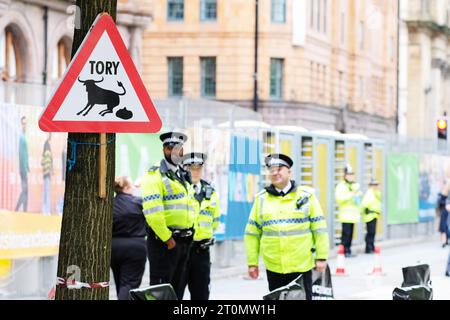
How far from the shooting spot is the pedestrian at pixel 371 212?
102 ft

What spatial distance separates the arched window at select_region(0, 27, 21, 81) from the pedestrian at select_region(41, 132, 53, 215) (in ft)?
61.5

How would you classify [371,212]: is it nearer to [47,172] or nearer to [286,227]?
[47,172]

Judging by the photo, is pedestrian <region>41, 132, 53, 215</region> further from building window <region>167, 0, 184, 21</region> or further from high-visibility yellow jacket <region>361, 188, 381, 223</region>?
building window <region>167, 0, 184, 21</region>

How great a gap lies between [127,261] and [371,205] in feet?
55.2

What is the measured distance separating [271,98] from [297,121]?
2702mm

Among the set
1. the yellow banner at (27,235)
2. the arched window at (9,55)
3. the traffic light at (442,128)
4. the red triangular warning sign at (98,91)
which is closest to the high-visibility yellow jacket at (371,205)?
the traffic light at (442,128)

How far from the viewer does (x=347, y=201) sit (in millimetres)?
29312

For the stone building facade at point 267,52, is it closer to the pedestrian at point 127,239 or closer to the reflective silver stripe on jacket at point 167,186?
the pedestrian at point 127,239

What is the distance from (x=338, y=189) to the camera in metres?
29.2

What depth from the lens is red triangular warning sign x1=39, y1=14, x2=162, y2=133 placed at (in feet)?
27.8

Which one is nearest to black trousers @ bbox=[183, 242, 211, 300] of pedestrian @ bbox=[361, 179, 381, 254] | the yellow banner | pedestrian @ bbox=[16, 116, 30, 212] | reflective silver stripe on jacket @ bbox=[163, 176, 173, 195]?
reflective silver stripe on jacket @ bbox=[163, 176, 173, 195]

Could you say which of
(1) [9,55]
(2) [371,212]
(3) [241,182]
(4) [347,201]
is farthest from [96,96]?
(1) [9,55]

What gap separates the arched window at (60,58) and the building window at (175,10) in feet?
103
